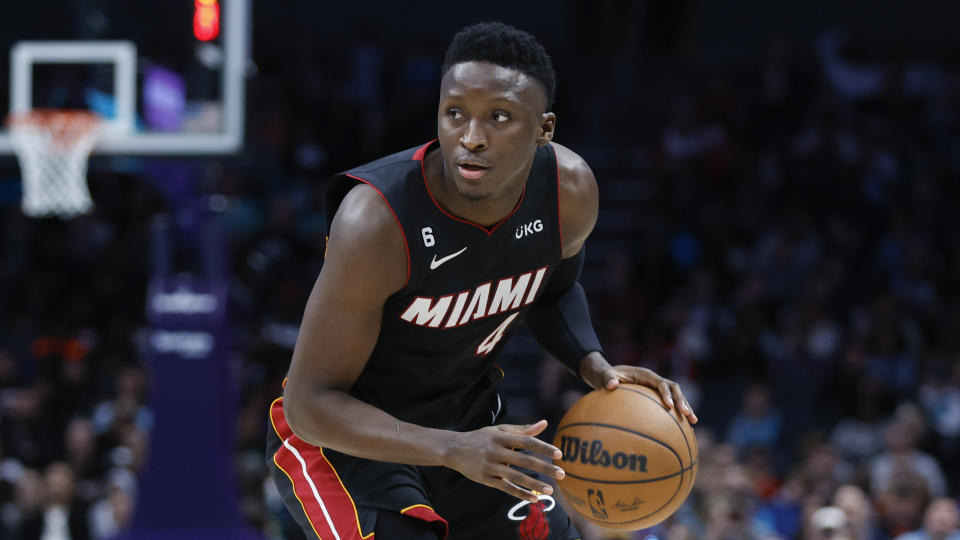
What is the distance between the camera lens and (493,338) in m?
3.12

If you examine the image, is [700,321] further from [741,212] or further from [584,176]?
[584,176]

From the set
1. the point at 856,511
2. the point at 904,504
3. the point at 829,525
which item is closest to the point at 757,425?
the point at 904,504

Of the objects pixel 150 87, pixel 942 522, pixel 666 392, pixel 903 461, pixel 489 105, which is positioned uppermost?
pixel 489 105

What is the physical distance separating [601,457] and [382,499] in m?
0.58

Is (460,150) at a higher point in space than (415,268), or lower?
higher

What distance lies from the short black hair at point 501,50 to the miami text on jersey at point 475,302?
1.72ft

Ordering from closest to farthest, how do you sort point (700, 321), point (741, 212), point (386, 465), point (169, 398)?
1. point (386, 465)
2. point (169, 398)
3. point (700, 321)
4. point (741, 212)

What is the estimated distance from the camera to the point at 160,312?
792 centimetres

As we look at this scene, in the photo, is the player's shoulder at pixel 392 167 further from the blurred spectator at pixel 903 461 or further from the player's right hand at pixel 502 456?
the blurred spectator at pixel 903 461

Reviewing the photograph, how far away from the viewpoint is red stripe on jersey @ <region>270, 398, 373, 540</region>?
112 inches

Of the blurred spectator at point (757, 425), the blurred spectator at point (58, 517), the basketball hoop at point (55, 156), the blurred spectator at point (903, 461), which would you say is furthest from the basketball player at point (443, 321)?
the blurred spectator at point (58, 517)

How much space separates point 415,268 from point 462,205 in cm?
21

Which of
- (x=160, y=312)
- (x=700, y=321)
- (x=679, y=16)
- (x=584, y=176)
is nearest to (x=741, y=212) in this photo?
(x=700, y=321)

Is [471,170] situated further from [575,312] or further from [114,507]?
[114,507]
